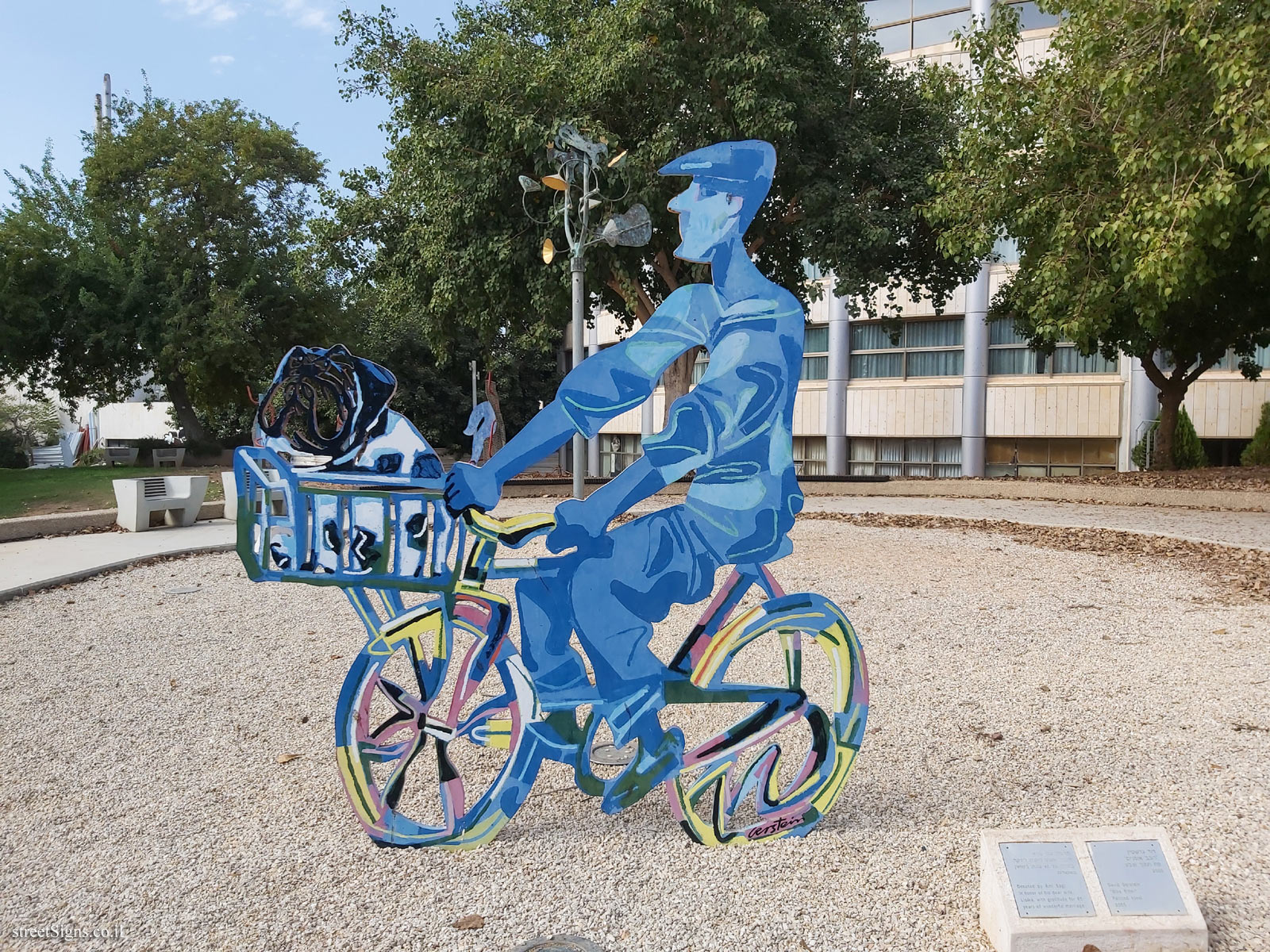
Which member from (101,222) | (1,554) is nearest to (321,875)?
(1,554)

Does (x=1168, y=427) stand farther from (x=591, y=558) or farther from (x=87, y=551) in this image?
(x=87, y=551)

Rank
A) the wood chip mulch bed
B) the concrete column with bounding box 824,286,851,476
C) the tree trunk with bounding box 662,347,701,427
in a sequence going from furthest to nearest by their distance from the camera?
the concrete column with bounding box 824,286,851,476
the tree trunk with bounding box 662,347,701,427
the wood chip mulch bed

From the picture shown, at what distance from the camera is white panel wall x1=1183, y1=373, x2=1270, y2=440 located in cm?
2034

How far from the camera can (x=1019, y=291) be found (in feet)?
42.3

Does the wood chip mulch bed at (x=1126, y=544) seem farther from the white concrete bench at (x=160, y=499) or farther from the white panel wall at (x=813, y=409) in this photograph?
the white panel wall at (x=813, y=409)

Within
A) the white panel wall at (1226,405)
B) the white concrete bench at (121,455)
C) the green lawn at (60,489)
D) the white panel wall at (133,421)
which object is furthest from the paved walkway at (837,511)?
the white panel wall at (133,421)

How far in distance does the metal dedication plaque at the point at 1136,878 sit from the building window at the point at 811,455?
23473 mm

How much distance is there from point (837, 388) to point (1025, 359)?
199 inches

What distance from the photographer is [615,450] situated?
30.3 meters

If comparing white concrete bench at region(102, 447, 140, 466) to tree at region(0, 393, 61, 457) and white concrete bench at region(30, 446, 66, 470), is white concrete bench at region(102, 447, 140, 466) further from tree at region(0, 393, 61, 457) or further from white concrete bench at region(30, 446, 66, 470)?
white concrete bench at region(30, 446, 66, 470)

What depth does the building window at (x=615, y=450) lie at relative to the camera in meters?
30.4

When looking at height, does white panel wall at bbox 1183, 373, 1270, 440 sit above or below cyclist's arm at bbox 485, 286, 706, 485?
above

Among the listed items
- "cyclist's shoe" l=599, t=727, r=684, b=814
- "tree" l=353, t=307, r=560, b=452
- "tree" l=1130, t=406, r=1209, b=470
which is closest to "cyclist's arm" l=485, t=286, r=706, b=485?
"cyclist's shoe" l=599, t=727, r=684, b=814

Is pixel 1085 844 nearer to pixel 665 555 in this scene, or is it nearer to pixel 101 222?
pixel 665 555
